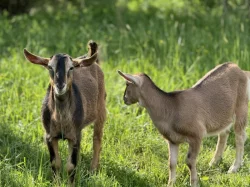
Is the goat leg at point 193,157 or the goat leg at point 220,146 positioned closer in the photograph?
the goat leg at point 193,157

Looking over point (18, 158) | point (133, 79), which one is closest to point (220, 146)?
point (133, 79)

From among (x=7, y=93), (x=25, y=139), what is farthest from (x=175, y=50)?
(x=25, y=139)

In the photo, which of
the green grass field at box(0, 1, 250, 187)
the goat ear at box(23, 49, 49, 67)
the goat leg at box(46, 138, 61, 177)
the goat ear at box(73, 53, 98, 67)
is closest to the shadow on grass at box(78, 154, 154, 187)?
the green grass field at box(0, 1, 250, 187)

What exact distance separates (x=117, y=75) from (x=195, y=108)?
3.38 m

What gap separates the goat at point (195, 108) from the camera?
730 cm

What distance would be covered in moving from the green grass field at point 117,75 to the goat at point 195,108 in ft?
1.32

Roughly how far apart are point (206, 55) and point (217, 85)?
3.42 meters

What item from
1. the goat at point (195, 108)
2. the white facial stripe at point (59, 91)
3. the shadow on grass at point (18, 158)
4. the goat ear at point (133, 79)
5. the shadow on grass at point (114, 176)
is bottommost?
the shadow on grass at point (114, 176)

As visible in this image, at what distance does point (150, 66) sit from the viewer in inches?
423

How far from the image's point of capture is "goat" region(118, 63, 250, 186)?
7.30 metres

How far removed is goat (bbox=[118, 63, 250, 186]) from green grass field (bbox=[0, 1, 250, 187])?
40 cm

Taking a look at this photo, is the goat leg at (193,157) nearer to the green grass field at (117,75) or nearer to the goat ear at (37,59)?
the green grass field at (117,75)

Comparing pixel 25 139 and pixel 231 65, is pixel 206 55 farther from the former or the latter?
pixel 25 139

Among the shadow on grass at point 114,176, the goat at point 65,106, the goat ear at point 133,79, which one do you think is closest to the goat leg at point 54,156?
the goat at point 65,106
